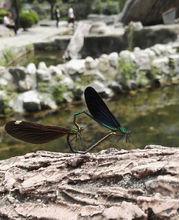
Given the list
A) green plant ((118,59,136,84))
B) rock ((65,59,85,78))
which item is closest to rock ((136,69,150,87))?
green plant ((118,59,136,84))

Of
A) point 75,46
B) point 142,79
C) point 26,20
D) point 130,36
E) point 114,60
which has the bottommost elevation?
point 26,20

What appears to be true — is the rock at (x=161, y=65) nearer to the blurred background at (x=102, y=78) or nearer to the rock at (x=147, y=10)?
the blurred background at (x=102, y=78)

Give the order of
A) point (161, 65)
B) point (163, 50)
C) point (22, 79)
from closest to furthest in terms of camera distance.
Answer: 1. point (22, 79)
2. point (161, 65)
3. point (163, 50)

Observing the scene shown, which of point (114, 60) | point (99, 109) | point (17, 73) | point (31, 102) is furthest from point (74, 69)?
point (99, 109)

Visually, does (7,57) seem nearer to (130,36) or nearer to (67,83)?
(130,36)

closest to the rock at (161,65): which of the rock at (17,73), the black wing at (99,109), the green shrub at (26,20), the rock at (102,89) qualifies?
the rock at (102,89)
